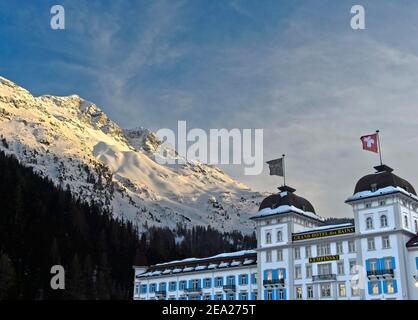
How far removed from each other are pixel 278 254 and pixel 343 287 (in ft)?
39.9

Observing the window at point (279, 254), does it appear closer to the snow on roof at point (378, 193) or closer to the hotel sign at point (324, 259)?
the hotel sign at point (324, 259)

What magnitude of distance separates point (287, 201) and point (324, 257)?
37.4 feet

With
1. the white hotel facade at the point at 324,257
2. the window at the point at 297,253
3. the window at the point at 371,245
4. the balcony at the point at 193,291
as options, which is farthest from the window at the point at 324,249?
the balcony at the point at 193,291

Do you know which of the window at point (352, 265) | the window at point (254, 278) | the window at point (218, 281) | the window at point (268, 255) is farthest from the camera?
the window at point (218, 281)

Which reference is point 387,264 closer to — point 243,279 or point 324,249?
point 324,249

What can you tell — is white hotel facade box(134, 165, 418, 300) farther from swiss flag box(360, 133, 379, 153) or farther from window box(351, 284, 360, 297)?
swiss flag box(360, 133, 379, 153)

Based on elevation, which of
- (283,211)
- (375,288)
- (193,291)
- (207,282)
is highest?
(283,211)

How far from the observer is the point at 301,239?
80.9m

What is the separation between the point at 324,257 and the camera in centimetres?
7756

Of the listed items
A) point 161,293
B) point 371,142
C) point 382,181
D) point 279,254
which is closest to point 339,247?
point 279,254

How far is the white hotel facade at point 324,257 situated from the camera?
231ft

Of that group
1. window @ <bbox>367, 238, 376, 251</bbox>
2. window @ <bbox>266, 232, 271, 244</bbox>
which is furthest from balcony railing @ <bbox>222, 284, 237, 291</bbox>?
window @ <bbox>367, 238, 376, 251</bbox>

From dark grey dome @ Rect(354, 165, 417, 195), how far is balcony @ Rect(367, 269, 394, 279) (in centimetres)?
1117
